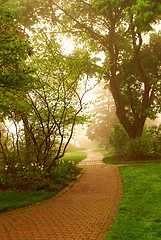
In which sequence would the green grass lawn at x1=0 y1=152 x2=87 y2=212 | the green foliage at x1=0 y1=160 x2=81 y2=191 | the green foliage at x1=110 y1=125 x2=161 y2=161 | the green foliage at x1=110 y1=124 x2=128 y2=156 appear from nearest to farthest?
1. the green grass lawn at x1=0 y1=152 x2=87 y2=212
2. the green foliage at x1=0 y1=160 x2=81 y2=191
3. the green foliage at x1=110 y1=125 x2=161 y2=161
4. the green foliage at x1=110 y1=124 x2=128 y2=156

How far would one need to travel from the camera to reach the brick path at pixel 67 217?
3.95 m

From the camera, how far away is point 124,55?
16.2 metres

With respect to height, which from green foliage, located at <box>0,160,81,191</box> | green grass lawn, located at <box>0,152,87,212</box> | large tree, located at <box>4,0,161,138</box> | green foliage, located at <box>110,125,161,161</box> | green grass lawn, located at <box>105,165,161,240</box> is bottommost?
green grass lawn, located at <box>105,165,161,240</box>

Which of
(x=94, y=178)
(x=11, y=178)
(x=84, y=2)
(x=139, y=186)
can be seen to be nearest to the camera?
(x=139, y=186)

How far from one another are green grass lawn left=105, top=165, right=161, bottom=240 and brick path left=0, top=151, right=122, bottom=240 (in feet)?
0.92

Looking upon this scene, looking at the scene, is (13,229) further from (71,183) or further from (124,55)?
(124,55)

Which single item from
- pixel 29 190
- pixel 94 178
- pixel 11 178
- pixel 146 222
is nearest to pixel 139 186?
pixel 94 178

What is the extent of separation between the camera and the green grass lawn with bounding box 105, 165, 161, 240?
12.1 ft

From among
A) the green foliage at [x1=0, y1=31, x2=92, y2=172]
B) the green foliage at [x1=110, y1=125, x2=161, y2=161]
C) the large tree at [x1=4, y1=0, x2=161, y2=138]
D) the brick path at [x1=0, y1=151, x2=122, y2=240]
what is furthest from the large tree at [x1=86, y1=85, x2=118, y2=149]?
the brick path at [x1=0, y1=151, x2=122, y2=240]

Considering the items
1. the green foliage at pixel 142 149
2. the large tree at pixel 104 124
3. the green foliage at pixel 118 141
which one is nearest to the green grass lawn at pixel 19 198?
the green foliage at pixel 142 149

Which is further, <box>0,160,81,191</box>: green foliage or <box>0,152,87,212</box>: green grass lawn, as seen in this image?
<box>0,160,81,191</box>: green foliage

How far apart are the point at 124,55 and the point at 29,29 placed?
8.35 metres

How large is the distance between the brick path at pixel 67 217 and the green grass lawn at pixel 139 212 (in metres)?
0.28

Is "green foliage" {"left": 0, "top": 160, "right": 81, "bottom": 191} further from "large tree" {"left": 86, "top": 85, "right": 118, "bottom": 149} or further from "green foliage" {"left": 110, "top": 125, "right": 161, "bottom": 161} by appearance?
"large tree" {"left": 86, "top": 85, "right": 118, "bottom": 149}
